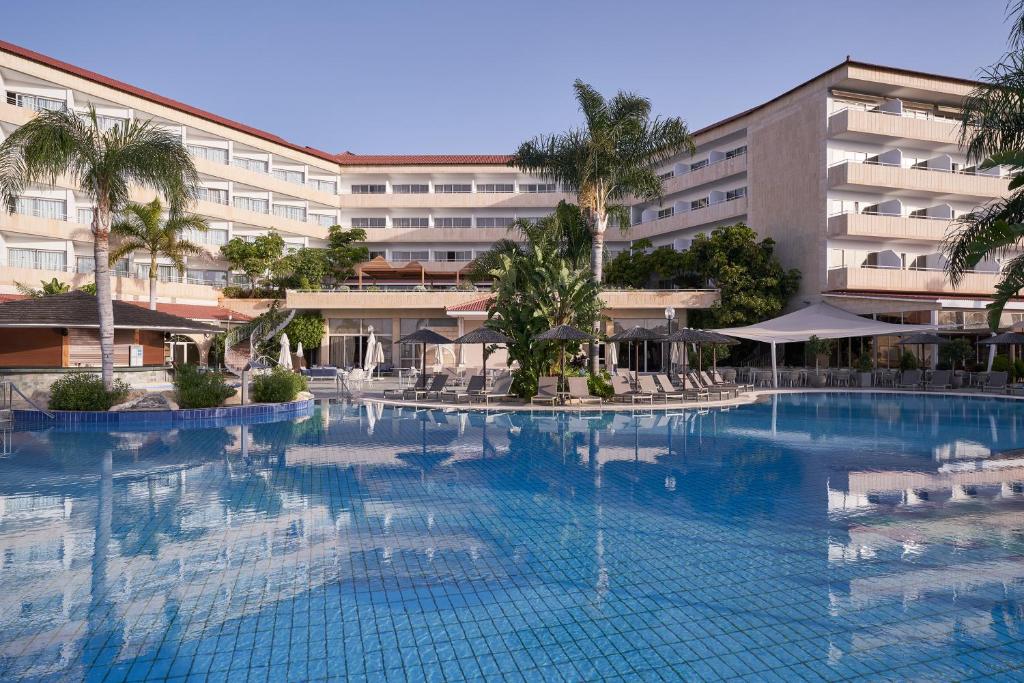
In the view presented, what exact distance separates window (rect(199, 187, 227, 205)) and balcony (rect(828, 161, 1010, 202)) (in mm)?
34121

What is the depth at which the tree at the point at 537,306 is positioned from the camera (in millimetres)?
20438

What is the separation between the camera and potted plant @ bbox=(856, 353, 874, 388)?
92.2ft

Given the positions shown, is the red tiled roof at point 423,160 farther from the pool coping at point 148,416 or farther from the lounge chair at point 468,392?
the pool coping at point 148,416

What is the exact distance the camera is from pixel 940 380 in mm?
26719

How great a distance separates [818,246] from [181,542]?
3207 centimetres

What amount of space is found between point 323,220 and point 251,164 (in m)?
5.91

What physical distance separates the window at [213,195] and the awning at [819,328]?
31.2 meters

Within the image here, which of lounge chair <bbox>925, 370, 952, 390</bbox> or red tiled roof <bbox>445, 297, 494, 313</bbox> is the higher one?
red tiled roof <bbox>445, 297, 494, 313</bbox>

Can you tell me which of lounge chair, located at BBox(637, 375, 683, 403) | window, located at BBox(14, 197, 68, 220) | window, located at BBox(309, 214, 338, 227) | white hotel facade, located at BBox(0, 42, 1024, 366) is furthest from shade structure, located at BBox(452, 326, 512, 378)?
window, located at BBox(309, 214, 338, 227)

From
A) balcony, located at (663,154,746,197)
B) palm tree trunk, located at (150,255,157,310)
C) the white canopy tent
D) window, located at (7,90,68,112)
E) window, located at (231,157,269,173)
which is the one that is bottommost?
the white canopy tent

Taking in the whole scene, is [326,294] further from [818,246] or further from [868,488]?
[868,488]

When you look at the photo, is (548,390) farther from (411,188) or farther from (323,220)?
(411,188)

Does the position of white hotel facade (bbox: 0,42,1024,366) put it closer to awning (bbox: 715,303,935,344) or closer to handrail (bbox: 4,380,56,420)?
awning (bbox: 715,303,935,344)

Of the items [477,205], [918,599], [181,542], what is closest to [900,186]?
[477,205]
